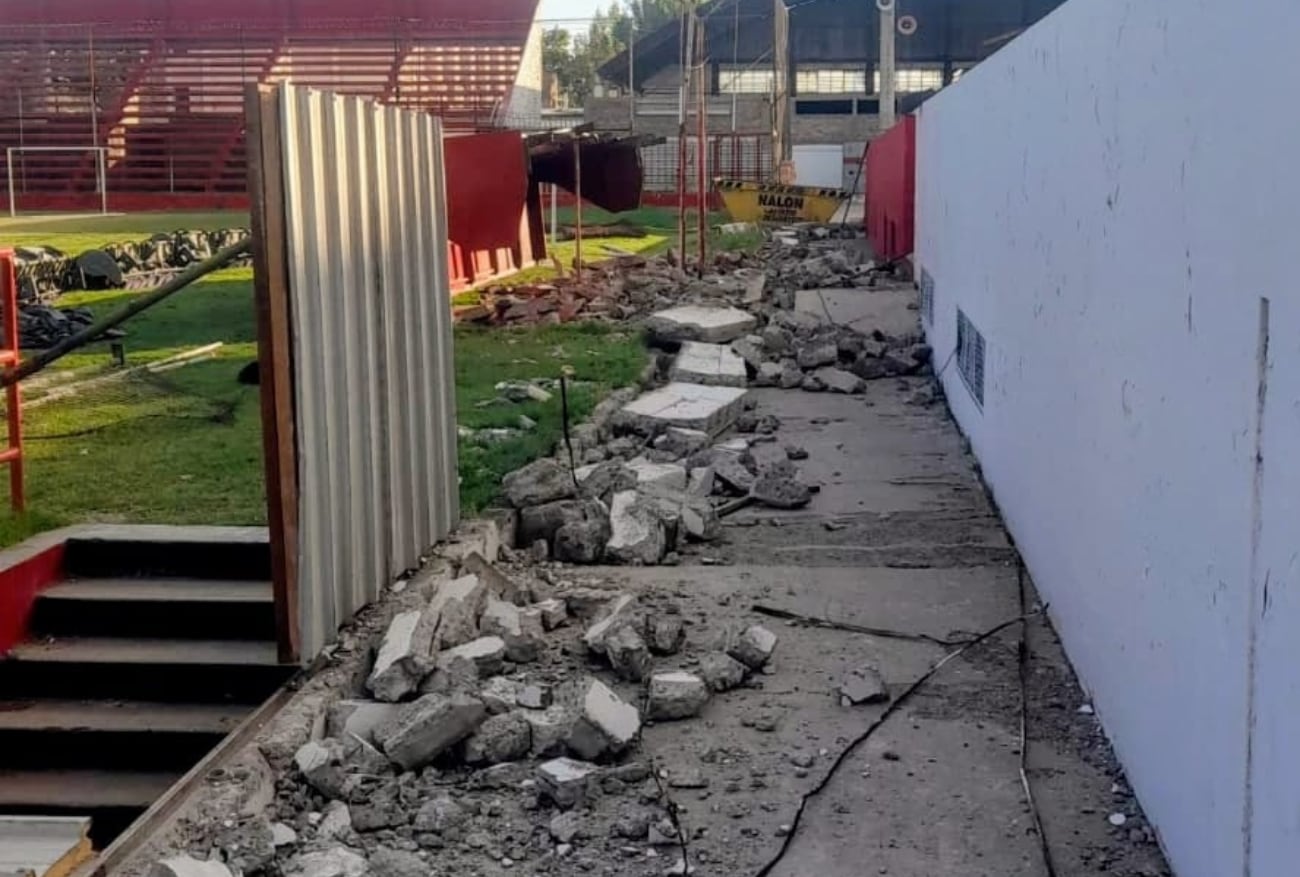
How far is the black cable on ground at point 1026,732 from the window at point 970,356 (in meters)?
2.56

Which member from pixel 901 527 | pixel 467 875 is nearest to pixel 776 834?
pixel 467 875

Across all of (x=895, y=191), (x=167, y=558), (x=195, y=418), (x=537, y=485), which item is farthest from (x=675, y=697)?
(x=895, y=191)

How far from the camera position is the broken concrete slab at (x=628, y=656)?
6.07 metres

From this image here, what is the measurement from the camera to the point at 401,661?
5.60m

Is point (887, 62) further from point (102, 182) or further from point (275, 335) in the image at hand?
point (275, 335)

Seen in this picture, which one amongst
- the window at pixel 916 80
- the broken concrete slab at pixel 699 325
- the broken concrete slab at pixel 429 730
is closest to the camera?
the broken concrete slab at pixel 429 730

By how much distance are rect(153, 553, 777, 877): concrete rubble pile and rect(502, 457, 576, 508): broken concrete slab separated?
1630 millimetres

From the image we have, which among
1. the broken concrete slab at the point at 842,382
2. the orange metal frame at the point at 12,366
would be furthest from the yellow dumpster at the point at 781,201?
the orange metal frame at the point at 12,366

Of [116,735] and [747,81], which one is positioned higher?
[747,81]

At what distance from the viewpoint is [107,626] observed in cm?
661

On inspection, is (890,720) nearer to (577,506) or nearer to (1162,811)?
(1162,811)

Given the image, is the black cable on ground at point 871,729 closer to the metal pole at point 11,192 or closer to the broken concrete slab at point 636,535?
the broken concrete slab at point 636,535

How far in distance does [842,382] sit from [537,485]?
5584mm

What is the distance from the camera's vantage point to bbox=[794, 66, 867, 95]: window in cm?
5794
